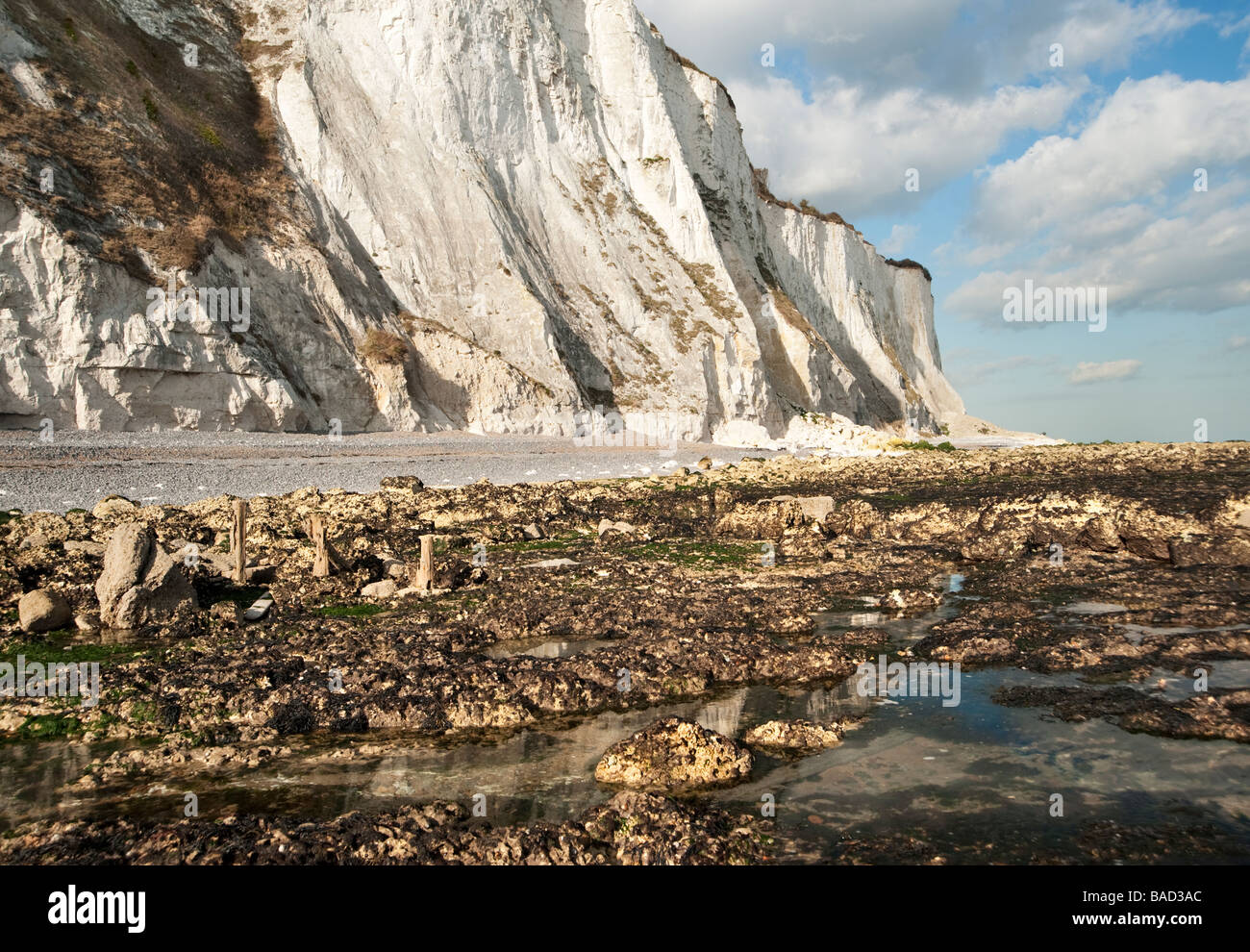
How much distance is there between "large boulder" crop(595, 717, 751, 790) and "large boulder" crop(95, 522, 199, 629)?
7.55 m

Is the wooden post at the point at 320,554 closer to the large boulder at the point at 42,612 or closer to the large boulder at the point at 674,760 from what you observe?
the large boulder at the point at 42,612

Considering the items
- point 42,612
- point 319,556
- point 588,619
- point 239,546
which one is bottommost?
point 588,619

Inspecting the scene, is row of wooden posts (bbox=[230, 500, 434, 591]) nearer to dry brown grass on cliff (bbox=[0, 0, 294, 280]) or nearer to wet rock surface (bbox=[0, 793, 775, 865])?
wet rock surface (bbox=[0, 793, 775, 865])

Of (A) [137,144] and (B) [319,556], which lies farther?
(A) [137,144]

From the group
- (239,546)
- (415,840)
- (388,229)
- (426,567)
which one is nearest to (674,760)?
(415,840)

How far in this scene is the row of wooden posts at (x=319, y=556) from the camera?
532 inches

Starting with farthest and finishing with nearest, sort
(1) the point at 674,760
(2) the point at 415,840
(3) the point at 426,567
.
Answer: (3) the point at 426,567
(1) the point at 674,760
(2) the point at 415,840

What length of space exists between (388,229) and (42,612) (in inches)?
1323

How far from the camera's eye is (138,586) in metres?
11.6

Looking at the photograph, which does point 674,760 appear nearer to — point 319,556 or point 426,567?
point 426,567

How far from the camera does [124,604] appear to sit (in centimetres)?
1146

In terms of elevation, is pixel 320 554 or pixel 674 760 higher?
pixel 320 554
